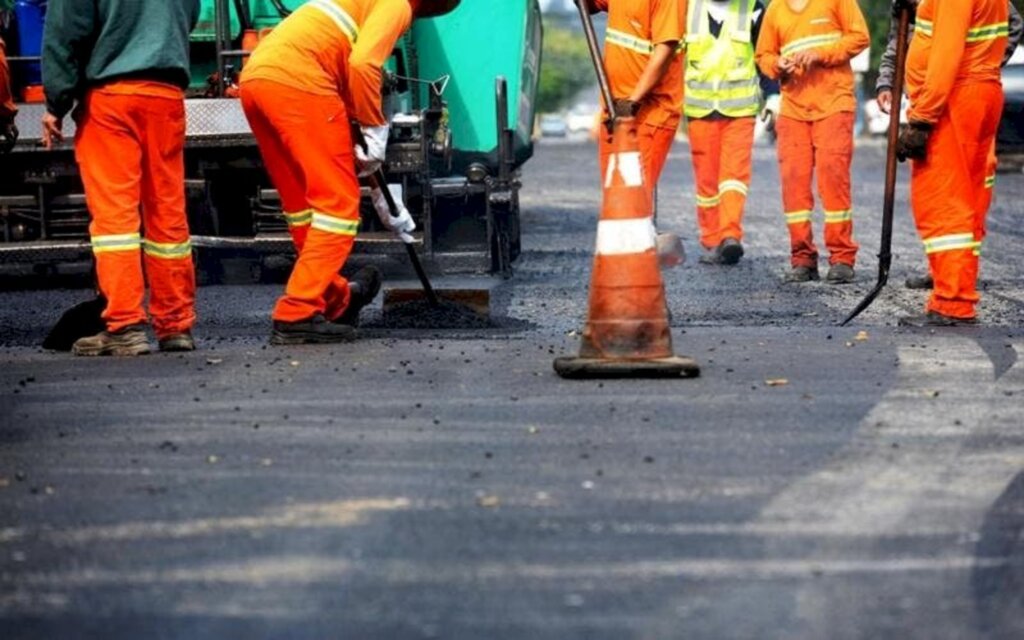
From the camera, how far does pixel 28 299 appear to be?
11328 mm

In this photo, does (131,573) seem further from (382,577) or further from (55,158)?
(55,158)

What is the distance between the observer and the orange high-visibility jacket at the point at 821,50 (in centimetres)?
1202

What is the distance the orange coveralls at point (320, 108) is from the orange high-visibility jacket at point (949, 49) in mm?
2215

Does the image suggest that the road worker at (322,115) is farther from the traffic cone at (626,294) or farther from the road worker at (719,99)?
the road worker at (719,99)

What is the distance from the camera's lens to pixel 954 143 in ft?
29.2

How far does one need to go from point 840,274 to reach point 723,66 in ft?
7.96

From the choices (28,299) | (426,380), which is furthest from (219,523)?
(28,299)

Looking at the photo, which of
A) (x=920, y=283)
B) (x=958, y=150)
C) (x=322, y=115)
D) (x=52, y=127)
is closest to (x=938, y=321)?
(x=958, y=150)

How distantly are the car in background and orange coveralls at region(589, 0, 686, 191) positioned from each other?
15.1 m

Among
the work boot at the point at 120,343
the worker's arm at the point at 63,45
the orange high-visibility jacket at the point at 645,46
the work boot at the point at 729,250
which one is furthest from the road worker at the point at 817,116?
the worker's arm at the point at 63,45

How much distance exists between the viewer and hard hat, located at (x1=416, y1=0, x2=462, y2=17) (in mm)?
8453

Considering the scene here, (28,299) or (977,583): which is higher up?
(977,583)

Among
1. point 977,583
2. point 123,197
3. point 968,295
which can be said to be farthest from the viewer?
point 968,295

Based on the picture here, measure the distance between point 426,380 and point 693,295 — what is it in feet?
12.8
